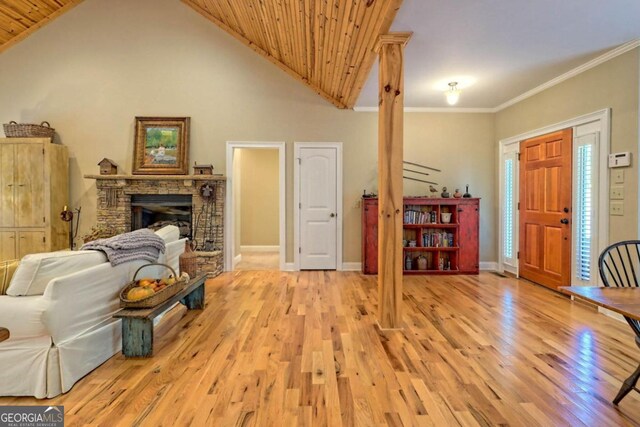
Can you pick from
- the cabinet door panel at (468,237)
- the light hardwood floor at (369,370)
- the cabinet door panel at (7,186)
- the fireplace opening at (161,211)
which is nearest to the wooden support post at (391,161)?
the light hardwood floor at (369,370)

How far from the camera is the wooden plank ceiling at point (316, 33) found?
2.85 metres

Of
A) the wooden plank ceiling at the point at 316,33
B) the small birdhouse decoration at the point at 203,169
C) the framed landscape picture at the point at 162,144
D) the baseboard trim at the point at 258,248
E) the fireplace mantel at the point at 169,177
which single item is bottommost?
the baseboard trim at the point at 258,248

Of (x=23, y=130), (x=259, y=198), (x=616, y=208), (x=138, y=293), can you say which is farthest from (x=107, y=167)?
(x=616, y=208)

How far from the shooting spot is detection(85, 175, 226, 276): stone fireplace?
503cm

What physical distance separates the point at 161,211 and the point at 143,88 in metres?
2.02

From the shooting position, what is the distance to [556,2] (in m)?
2.48

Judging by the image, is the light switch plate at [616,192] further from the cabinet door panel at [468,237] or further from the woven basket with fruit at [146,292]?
the woven basket with fruit at [146,292]

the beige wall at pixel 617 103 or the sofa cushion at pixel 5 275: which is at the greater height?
the beige wall at pixel 617 103

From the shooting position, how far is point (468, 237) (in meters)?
5.08

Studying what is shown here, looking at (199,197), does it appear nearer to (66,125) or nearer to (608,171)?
(66,125)

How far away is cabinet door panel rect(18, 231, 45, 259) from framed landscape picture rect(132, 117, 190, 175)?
5.33 ft

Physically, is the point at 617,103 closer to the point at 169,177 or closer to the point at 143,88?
the point at 169,177

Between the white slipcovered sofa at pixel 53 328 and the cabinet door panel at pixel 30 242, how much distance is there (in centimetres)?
357

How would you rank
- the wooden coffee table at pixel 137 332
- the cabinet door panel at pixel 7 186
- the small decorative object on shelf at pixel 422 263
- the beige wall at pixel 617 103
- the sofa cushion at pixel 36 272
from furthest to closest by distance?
the small decorative object on shelf at pixel 422 263 → the cabinet door panel at pixel 7 186 → the beige wall at pixel 617 103 → the wooden coffee table at pixel 137 332 → the sofa cushion at pixel 36 272
